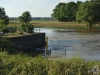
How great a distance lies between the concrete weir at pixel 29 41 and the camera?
101 ft

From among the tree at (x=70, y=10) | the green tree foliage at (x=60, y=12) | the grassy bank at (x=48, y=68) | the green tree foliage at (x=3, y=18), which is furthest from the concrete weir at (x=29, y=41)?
the green tree foliage at (x=60, y=12)

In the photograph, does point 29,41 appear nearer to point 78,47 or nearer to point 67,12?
point 78,47

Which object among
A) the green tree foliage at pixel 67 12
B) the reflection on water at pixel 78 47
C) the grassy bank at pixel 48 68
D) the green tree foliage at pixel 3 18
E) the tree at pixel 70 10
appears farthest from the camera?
the green tree foliage at pixel 67 12

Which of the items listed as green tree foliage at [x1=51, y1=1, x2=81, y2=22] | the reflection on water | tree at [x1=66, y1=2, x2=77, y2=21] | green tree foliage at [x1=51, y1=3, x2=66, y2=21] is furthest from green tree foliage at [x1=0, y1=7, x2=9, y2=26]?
green tree foliage at [x1=51, y1=3, x2=66, y2=21]

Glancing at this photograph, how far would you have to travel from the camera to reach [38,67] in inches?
327

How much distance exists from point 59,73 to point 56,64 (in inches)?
20.4

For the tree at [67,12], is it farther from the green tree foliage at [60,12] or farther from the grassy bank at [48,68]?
the grassy bank at [48,68]

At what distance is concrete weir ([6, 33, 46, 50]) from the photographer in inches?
1216

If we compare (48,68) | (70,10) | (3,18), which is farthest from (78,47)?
→ (70,10)

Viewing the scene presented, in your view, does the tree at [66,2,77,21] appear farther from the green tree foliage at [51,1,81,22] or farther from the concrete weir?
the concrete weir

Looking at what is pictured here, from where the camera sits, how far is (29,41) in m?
34.6

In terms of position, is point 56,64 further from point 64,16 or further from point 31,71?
point 64,16

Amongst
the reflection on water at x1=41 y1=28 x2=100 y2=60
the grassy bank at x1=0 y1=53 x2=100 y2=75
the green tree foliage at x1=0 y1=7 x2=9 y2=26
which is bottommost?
the reflection on water at x1=41 y1=28 x2=100 y2=60

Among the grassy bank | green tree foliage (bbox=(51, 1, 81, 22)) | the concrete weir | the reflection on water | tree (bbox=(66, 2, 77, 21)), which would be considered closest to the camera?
the grassy bank
